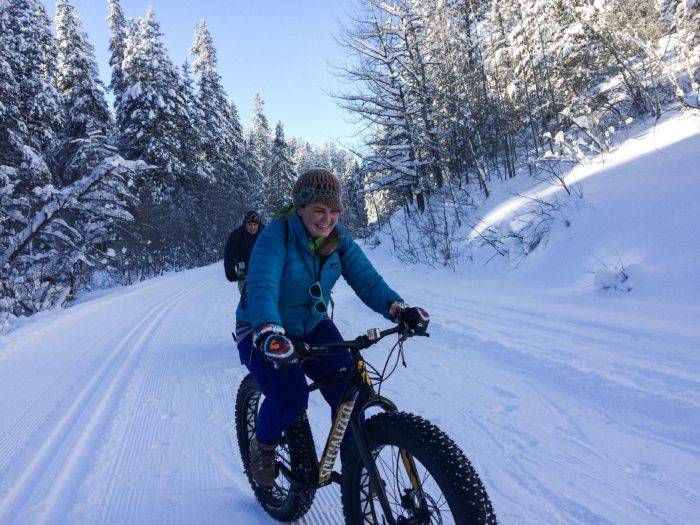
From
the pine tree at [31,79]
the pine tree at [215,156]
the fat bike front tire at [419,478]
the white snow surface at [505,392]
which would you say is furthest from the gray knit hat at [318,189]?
the pine tree at [215,156]

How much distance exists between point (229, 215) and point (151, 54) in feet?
38.3

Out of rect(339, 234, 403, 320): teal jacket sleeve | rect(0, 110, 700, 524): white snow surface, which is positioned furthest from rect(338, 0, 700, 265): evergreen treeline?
A: rect(339, 234, 403, 320): teal jacket sleeve

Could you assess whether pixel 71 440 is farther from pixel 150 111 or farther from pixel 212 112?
pixel 212 112

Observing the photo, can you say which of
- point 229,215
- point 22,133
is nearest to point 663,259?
point 22,133

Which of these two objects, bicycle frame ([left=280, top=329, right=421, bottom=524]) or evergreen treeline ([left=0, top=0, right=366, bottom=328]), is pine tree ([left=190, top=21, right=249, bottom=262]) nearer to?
evergreen treeline ([left=0, top=0, right=366, bottom=328])

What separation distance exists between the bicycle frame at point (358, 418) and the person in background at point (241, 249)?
381cm

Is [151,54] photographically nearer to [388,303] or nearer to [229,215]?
[229,215]

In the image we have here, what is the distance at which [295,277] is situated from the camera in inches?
98.8

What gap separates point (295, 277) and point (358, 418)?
0.83 metres

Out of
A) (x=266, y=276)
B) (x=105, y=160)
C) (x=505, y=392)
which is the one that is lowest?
(x=505, y=392)

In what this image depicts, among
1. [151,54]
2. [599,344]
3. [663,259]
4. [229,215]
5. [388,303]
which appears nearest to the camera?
[388,303]

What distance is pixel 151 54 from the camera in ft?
95.2

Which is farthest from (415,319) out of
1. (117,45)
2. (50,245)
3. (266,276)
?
(117,45)

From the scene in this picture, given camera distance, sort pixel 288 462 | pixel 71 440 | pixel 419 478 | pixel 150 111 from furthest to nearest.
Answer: pixel 150 111, pixel 71 440, pixel 288 462, pixel 419 478
